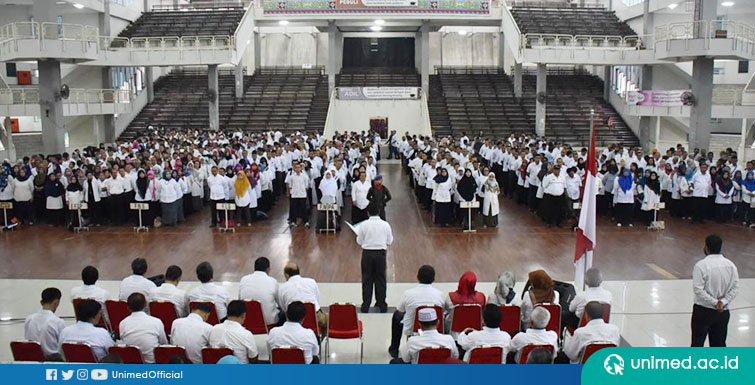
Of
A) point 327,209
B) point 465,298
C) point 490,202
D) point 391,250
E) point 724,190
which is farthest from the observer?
point 724,190

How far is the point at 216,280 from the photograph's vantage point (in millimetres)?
10781

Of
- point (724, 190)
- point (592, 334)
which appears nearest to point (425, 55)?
point (724, 190)

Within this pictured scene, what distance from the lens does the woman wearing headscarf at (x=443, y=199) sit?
14.5m

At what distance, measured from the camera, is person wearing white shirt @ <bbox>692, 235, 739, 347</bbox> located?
680 cm

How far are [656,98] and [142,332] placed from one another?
24637mm

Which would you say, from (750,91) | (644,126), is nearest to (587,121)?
(644,126)

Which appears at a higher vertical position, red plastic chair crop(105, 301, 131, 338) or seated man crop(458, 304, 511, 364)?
seated man crop(458, 304, 511, 364)

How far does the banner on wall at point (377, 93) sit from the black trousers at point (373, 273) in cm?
2597

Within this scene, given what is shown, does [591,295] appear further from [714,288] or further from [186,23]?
[186,23]

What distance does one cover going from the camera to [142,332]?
19.7 ft

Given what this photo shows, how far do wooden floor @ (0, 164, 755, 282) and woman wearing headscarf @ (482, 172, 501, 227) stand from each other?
0.35 m

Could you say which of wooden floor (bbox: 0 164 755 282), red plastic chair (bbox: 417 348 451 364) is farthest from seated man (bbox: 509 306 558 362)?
wooden floor (bbox: 0 164 755 282)

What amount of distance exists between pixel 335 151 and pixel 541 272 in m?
12.0

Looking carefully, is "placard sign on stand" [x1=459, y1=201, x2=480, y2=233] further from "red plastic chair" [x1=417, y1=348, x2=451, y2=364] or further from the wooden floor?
"red plastic chair" [x1=417, y1=348, x2=451, y2=364]
